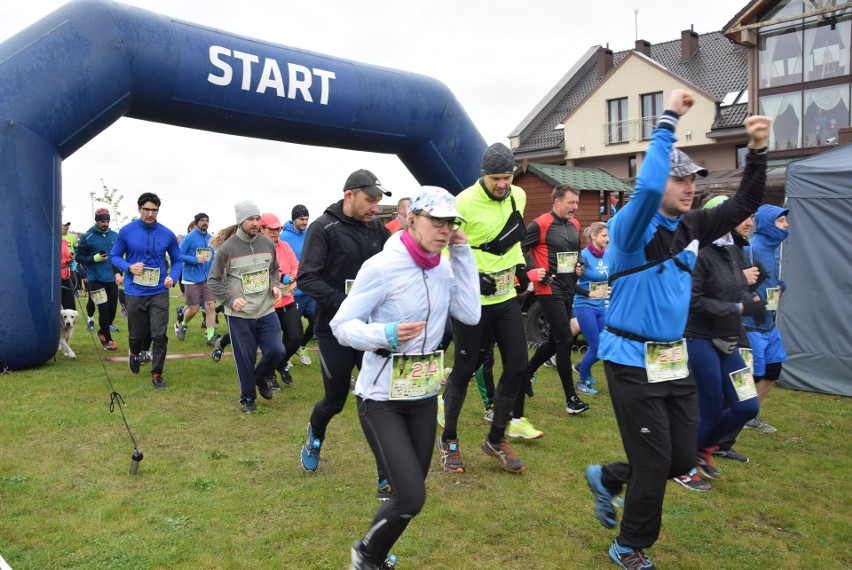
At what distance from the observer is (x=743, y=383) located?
16.5 feet

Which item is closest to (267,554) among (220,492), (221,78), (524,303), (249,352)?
(220,492)

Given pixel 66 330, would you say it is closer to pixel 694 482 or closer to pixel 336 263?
pixel 336 263

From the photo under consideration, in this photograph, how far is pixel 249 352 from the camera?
7.09m

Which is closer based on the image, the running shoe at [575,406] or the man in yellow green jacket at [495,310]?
the man in yellow green jacket at [495,310]

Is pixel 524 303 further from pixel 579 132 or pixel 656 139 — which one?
pixel 579 132

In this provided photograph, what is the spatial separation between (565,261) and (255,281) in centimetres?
321

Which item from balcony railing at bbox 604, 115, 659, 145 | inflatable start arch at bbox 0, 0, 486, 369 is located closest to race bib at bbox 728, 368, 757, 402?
inflatable start arch at bbox 0, 0, 486, 369

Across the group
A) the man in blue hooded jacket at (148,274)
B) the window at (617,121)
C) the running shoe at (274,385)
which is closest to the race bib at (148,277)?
the man in blue hooded jacket at (148,274)

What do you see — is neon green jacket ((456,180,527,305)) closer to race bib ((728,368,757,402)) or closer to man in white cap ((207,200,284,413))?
race bib ((728,368,757,402))

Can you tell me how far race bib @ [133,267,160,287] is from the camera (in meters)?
8.44

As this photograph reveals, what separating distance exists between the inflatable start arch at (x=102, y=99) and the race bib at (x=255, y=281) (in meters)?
2.48

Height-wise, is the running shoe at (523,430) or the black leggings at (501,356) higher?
the black leggings at (501,356)

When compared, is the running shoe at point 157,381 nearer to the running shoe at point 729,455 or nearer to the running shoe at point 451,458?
the running shoe at point 451,458

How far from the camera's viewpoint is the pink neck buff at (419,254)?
3.35m
